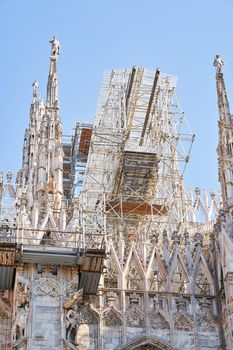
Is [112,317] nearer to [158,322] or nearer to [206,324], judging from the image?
[158,322]

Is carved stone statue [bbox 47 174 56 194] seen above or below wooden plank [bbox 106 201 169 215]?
below

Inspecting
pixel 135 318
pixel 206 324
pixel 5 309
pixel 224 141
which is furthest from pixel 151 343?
pixel 224 141

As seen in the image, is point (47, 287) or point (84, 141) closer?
point (47, 287)

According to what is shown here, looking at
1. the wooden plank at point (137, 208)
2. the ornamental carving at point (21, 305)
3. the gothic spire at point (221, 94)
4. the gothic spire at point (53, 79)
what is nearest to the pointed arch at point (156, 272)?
the ornamental carving at point (21, 305)

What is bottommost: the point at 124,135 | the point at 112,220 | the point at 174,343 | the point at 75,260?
the point at 174,343

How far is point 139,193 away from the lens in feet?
101

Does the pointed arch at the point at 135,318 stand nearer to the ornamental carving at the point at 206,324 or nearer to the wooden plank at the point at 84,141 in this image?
the ornamental carving at the point at 206,324

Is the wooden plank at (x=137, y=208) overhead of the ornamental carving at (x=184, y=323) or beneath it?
overhead

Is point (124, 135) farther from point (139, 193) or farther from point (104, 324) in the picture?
point (104, 324)

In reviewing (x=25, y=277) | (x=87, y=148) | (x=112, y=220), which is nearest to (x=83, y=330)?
(x=25, y=277)

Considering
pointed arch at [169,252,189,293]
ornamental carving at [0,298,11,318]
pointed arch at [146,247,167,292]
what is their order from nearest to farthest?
ornamental carving at [0,298,11,318]
pointed arch at [146,247,167,292]
pointed arch at [169,252,189,293]

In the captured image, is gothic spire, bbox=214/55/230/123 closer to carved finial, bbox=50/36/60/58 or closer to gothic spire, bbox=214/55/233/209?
gothic spire, bbox=214/55/233/209

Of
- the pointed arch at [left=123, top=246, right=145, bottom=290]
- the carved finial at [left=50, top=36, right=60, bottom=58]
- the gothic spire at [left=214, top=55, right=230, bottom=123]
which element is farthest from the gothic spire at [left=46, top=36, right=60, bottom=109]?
the pointed arch at [left=123, top=246, right=145, bottom=290]

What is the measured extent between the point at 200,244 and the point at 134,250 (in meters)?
1.79
